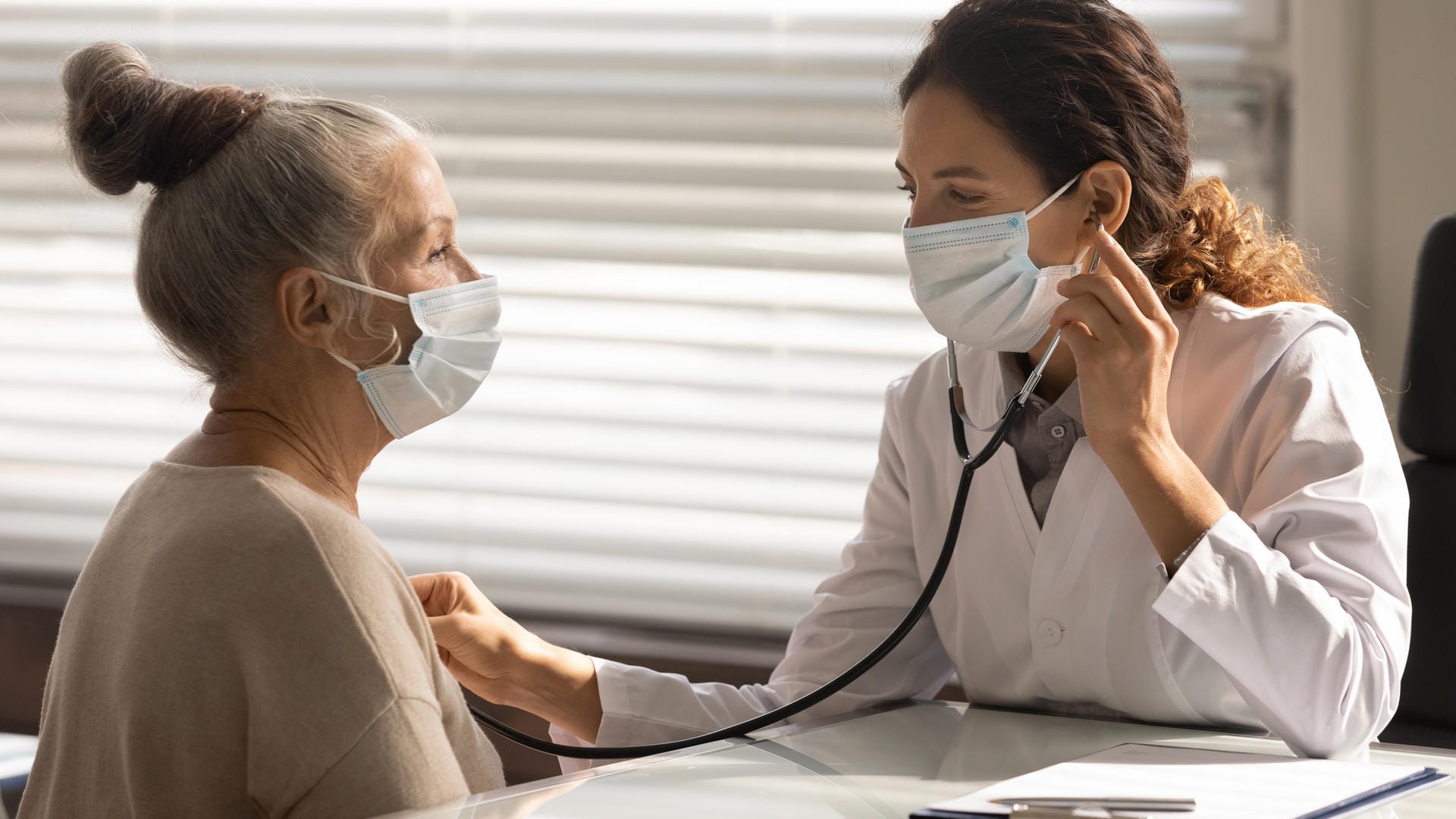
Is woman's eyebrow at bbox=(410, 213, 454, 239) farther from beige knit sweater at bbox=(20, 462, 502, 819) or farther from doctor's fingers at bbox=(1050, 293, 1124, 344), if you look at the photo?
doctor's fingers at bbox=(1050, 293, 1124, 344)

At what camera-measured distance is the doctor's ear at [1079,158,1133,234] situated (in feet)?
4.72

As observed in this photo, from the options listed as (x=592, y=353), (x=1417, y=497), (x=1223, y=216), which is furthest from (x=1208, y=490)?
(x=592, y=353)


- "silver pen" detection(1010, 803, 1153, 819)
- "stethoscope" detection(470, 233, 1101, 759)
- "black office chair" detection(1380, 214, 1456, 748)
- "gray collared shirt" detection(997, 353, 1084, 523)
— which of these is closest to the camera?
"silver pen" detection(1010, 803, 1153, 819)

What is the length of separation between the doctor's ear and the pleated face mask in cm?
64

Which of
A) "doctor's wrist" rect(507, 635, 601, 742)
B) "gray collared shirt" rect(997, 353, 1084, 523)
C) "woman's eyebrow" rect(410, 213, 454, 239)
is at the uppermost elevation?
"woman's eyebrow" rect(410, 213, 454, 239)

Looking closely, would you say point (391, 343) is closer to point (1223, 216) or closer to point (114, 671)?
point (114, 671)

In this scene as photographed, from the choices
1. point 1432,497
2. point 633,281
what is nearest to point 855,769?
point 1432,497

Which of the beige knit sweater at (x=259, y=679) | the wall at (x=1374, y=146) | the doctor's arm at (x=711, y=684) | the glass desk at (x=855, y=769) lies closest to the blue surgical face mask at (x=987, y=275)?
the doctor's arm at (x=711, y=684)

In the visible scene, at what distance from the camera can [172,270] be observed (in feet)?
4.05

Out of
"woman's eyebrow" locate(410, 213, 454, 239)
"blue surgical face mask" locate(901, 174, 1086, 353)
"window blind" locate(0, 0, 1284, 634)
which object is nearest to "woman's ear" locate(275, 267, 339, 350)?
"woman's eyebrow" locate(410, 213, 454, 239)

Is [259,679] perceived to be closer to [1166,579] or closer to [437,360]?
[437,360]

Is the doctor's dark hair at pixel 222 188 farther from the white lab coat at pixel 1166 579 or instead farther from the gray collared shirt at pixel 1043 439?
the gray collared shirt at pixel 1043 439

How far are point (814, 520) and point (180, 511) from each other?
59.4 inches

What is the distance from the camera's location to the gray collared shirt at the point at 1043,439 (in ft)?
5.02
